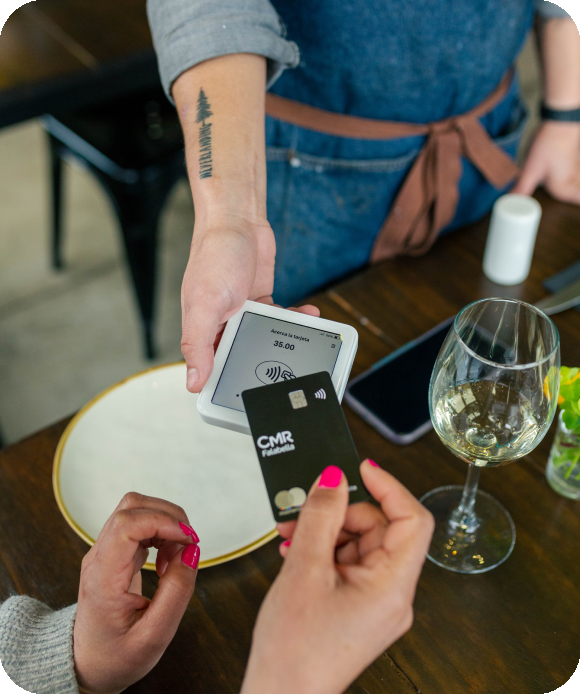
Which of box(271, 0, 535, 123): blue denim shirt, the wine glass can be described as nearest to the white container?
box(271, 0, 535, 123): blue denim shirt

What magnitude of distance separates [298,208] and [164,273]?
1.16 metres

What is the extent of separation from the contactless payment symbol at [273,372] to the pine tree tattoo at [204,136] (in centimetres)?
27

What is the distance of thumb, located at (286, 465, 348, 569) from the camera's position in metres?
0.42

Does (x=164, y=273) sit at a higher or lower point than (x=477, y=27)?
lower

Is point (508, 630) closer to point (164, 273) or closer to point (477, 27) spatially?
point (477, 27)

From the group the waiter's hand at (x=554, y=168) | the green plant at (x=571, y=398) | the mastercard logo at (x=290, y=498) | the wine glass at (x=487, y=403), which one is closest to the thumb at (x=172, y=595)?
the mastercard logo at (x=290, y=498)

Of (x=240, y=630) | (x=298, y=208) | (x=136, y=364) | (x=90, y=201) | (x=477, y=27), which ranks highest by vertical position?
(x=477, y=27)

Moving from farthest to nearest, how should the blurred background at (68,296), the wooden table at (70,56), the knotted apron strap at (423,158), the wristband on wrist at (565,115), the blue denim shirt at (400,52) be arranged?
the blurred background at (68,296), the wooden table at (70,56), the wristband on wrist at (565,115), the knotted apron strap at (423,158), the blue denim shirt at (400,52)

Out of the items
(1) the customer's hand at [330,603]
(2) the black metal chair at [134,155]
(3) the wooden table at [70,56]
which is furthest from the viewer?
(2) the black metal chair at [134,155]

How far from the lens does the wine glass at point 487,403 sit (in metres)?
0.52

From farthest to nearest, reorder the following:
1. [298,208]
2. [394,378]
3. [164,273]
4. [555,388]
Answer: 1. [164,273]
2. [298,208]
3. [394,378]
4. [555,388]

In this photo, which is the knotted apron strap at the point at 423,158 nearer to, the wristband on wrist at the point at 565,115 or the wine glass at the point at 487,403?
the wristband on wrist at the point at 565,115

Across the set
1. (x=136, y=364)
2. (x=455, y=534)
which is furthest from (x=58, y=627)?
(x=136, y=364)

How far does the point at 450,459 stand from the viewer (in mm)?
711
